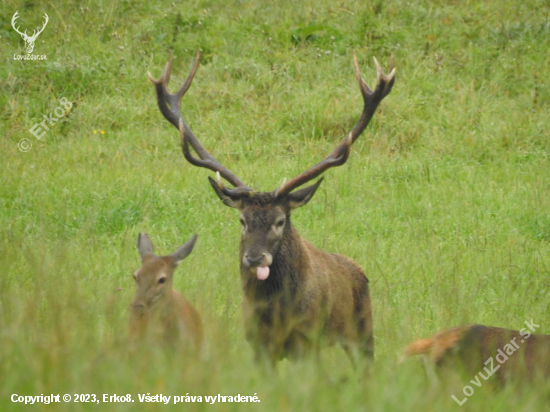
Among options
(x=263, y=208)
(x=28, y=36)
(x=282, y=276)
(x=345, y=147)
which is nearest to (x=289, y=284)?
(x=282, y=276)

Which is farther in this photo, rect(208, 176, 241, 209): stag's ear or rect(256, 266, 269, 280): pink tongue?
rect(208, 176, 241, 209): stag's ear

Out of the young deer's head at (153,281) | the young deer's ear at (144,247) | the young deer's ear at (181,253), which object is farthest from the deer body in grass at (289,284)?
the young deer's ear at (144,247)

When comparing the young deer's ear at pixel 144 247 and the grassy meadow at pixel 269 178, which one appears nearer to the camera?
the grassy meadow at pixel 269 178

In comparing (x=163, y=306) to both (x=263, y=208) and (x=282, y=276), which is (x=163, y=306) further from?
(x=263, y=208)

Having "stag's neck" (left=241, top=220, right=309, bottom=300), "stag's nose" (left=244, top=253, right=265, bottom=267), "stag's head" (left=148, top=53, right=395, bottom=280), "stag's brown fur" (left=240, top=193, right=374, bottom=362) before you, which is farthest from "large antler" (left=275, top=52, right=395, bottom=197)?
"stag's nose" (left=244, top=253, right=265, bottom=267)

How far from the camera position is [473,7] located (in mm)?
14172

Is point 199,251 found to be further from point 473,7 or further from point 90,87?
point 473,7

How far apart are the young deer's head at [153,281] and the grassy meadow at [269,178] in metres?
0.14

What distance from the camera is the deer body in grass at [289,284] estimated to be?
5.54 metres

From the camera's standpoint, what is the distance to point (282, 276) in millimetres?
5848

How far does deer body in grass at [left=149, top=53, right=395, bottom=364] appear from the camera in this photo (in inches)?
218

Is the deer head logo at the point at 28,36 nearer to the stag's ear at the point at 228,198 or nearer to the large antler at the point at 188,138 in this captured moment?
the large antler at the point at 188,138

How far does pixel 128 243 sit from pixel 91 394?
15.5 ft

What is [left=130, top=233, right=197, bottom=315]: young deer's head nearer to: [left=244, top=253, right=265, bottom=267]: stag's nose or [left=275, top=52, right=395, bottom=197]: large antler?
[left=244, top=253, right=265, bottom=267]: stag's nose
